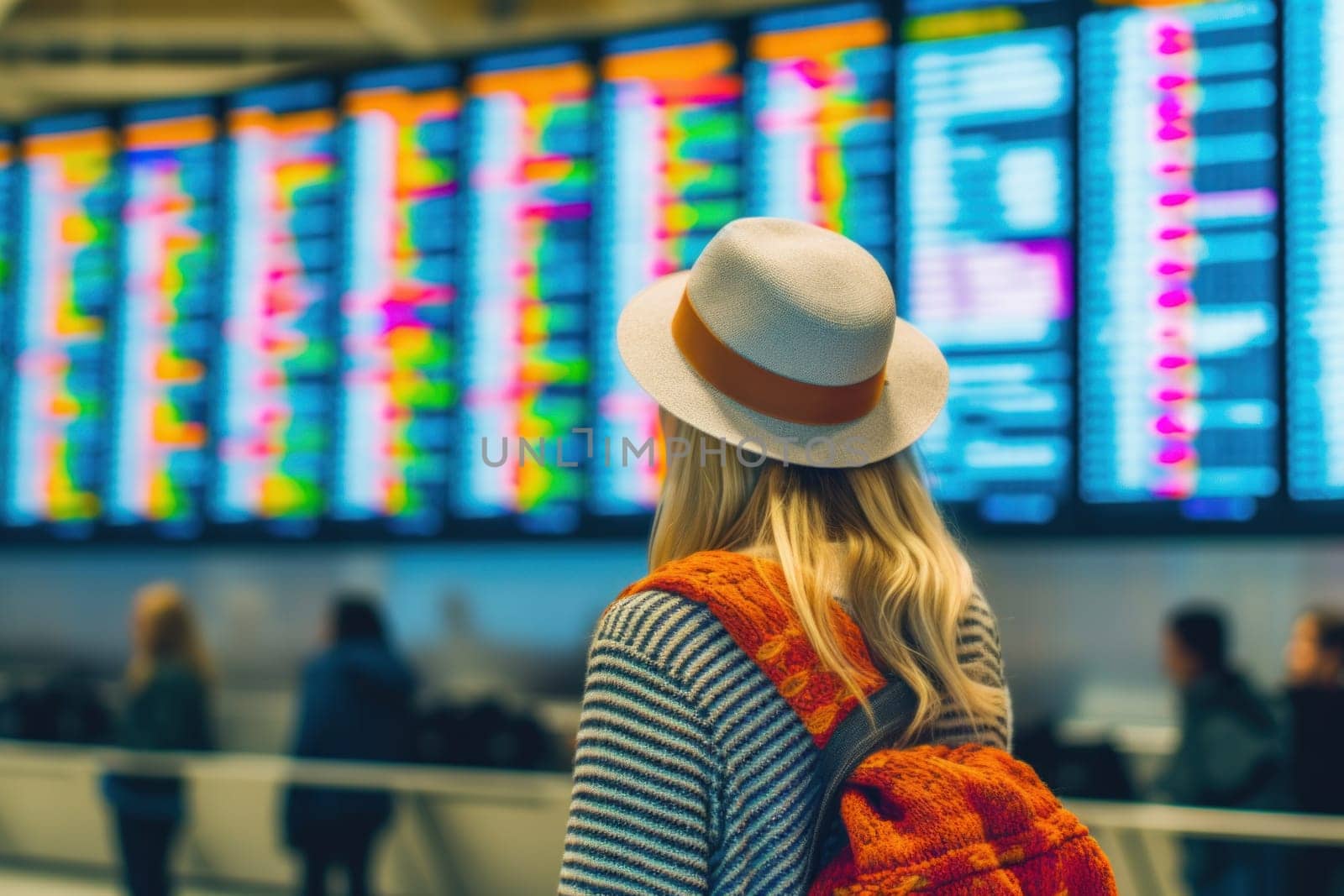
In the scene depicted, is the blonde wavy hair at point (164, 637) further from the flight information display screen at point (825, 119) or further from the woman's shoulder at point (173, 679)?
the flight information display screen at point (825, 119)

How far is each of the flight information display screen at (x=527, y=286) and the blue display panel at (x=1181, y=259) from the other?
5.20ft

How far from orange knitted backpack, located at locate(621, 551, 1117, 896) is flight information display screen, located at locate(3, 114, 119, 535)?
4.23 metres

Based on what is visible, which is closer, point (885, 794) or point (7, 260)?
point (885, 794)

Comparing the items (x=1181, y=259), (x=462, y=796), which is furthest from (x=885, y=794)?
(x=462, y=796)

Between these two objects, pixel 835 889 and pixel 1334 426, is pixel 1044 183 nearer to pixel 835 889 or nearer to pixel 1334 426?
pixel 1334 426

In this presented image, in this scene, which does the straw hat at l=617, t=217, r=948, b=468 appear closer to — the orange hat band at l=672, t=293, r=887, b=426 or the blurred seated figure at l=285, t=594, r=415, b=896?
the orange hat band at l=672, t=293, r=887, b=426

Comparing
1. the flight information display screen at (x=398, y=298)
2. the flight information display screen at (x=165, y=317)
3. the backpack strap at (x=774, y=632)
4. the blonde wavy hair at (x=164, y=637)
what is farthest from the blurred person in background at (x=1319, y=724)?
the blonde wavy hair at (x=164, y=637)

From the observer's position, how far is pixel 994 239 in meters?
3.67

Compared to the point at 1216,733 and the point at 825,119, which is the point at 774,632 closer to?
the point at 825,119

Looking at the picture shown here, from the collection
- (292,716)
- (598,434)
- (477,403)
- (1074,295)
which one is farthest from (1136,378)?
(292,716)

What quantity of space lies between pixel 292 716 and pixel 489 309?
104 inches

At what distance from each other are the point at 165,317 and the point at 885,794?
429 centimetres

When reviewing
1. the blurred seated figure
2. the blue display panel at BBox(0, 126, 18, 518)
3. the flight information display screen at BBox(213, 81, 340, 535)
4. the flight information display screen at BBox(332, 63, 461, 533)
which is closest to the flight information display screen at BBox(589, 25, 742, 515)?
the flight information display screen at BBox(332, 63, 461, 533)

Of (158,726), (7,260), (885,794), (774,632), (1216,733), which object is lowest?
(158,726)
